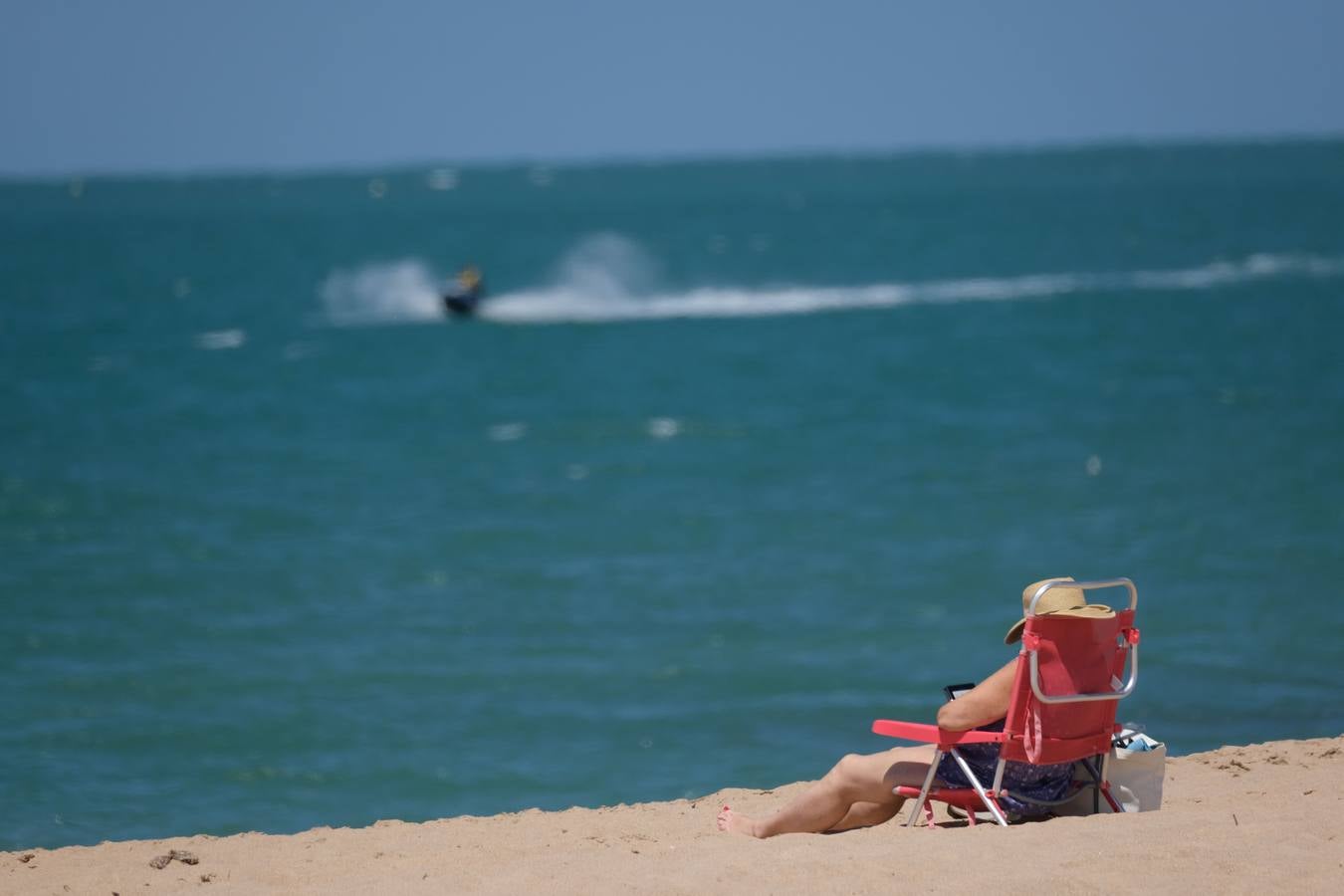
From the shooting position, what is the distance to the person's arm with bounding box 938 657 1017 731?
607 cm

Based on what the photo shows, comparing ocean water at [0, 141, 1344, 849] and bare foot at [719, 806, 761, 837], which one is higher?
ocean water at [0, 141, 1344, 849]

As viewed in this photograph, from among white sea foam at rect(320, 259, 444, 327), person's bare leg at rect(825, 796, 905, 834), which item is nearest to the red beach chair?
person's bare leg at rect(825, 796, 905, 834)

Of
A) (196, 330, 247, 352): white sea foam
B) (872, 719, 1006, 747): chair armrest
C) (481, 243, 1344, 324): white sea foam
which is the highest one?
(481, 243, 1344, 324): white sea foam

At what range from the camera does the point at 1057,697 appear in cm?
592

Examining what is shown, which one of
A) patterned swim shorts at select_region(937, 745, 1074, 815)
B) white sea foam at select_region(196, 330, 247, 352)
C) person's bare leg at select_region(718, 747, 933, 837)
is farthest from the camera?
white sea foam at select_region(196, 330, 247, 352)

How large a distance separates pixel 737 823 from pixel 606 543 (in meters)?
9.83

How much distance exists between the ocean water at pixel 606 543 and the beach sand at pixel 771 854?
159 cm

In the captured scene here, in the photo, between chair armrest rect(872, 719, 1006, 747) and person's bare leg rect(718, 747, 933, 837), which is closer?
chair armrest rect(872, 719, 1006, 747)

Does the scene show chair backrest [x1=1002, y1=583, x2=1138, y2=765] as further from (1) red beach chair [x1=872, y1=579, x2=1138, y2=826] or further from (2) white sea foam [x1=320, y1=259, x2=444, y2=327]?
(2) white sea foam [x1=320, y1=259, x2=444, y2=327]

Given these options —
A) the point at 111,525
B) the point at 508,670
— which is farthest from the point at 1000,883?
the point at 111,525

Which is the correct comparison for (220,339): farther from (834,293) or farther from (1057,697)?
(1057,697)

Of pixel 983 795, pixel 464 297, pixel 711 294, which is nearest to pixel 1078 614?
pixel 983 795

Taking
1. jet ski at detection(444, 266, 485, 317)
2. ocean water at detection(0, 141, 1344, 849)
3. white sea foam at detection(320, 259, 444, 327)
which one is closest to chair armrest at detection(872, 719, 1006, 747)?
ocean water at detection(0, 141, 1344, 849)

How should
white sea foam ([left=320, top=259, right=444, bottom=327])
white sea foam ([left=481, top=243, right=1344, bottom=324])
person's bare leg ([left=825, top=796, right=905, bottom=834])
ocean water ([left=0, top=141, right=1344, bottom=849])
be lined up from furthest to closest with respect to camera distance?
white sea foam ([left=481, top=243, right=1344, bottom=324]), white sea foam ([left=320, top=259, right=444, bottom=327]), ocean water ([left=0, top=141, right=1344, bottom=849]), person's bare leg ([left=825, top=796, right=905, bottom=834])
